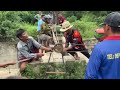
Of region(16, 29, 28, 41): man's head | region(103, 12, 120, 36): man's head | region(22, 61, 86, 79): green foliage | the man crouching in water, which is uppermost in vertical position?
region(103, 12, 120, 36): man's head

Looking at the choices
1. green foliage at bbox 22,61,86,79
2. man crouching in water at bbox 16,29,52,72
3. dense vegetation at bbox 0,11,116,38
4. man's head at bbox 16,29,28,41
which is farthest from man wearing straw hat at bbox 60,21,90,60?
dense vegetation at bbox 0,11,116,38

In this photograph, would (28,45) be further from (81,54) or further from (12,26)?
(12,26)

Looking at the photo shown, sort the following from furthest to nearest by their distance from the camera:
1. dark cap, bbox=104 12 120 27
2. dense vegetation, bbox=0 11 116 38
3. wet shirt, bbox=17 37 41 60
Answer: dense vegetation, bbox=0 11 116 38
wet shirt, bbox=17 37 41 60
dark cap, bbox=104 12 120 27

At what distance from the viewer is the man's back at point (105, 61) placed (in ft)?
6.91

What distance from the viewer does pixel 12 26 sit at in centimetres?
973

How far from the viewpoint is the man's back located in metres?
2.11

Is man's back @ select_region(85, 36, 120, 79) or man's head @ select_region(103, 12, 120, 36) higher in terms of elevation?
man's head @ select_region(103, 12, 120, 36)

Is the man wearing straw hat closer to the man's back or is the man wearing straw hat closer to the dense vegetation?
the man's back

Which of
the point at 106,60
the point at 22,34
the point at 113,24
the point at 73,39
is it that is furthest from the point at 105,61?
the point at 73,39

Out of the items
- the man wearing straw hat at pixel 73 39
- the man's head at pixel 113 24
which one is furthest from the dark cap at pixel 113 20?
the man wearing straw hat at pixel 73 39

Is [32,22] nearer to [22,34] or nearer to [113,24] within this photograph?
[22,34]

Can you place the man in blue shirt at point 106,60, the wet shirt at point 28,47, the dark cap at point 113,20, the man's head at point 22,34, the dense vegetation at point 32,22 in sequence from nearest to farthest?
the man in blue shirt at point 106,60 < the dark cap at point 113,20 < the man's head at point 22,34 < the wet shirt at point 28,47 < the dense vegetation at point 32,22

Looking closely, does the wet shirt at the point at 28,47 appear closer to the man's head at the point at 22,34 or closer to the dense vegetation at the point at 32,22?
the man's head at the point at 22,34
